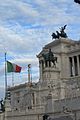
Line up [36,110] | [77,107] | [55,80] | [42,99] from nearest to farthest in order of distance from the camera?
[77,107] → [36,110] → [42,99] → [55,80]

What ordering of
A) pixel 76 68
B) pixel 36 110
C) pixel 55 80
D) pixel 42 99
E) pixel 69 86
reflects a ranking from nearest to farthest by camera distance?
pixel 36 110, pixel 69 86, pixel 42 99, pixel 55 80, pixel 76 68

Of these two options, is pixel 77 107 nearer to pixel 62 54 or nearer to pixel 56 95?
pixel 56 95

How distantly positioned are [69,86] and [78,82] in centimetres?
322

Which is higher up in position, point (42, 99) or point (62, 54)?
point (62, 54)

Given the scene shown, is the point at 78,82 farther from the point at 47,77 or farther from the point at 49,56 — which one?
the point at 49,56

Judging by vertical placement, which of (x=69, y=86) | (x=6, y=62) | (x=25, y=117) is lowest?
(x=25, y=117)

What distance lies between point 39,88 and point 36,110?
10612 millimetres

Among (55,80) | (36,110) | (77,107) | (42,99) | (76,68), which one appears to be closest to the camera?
(77,107)

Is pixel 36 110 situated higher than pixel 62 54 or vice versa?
pixel 62 54

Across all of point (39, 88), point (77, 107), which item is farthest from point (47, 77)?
point (77, 107)

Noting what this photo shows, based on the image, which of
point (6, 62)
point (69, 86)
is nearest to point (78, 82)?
point (69, 86)

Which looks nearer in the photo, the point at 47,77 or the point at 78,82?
the point at 78,82

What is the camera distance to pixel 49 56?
218ft

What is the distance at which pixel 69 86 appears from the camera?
55.1 m
